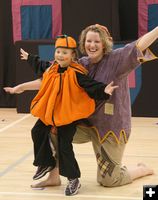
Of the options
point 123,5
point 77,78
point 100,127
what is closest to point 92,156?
point 100,127

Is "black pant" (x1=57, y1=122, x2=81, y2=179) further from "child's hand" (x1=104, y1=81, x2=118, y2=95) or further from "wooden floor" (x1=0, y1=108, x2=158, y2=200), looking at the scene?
"child's hand" (x1=104, y1=81, x2=118, y2=95)

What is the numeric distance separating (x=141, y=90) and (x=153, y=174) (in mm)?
2537

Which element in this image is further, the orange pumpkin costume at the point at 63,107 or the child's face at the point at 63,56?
the child's face at the point at 63,56

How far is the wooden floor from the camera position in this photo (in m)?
3.54

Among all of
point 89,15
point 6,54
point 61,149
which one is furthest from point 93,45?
point 6,54

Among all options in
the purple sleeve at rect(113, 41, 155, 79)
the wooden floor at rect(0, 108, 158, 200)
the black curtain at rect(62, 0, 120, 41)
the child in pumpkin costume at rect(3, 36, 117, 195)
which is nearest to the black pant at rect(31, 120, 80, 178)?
the child in pumpkin costume at rect(3, 36, 117, 195)

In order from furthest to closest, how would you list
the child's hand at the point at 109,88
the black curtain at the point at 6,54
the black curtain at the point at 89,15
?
the black curtain at the point at 6,54, the black curtain at the point at 89,15, the child's hand at the point at 109,88

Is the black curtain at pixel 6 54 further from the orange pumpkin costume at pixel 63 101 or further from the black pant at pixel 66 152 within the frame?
the black pant at pixel 66 152

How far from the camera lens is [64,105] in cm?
338

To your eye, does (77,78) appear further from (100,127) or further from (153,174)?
(153,174)

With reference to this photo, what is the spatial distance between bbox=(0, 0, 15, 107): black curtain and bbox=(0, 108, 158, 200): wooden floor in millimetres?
854

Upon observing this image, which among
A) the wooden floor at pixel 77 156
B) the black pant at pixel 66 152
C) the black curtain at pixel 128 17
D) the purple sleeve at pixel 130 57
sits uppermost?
the black curtain at pixel 128 17

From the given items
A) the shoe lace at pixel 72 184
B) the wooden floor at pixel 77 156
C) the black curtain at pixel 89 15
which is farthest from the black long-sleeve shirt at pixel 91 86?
the black curtain at pixel 89 15

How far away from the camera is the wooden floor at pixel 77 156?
11.6 ft
